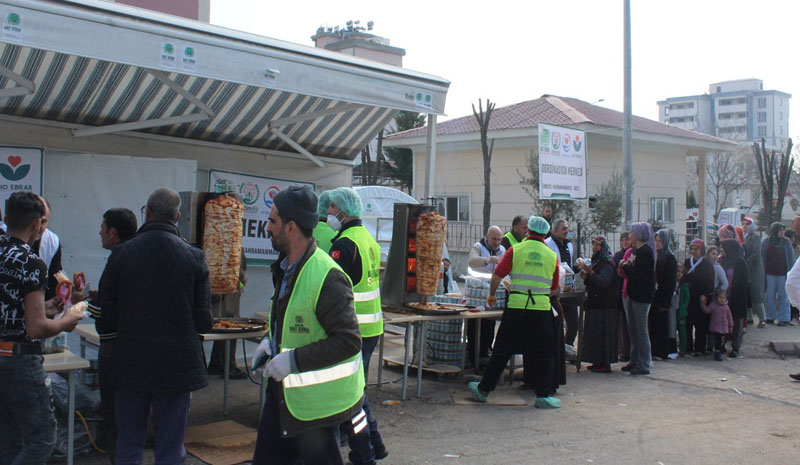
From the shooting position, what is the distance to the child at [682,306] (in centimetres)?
1105

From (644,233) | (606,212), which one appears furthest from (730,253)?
(606,212)

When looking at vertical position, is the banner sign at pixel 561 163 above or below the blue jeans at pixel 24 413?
above

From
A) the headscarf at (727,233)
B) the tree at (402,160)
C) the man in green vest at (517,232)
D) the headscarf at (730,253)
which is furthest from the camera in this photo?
the tree at (402,160)

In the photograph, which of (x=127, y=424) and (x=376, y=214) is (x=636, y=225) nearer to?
(x=376, y=214)

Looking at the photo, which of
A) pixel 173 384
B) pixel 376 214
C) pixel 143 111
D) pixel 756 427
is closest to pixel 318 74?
pixel 143 111

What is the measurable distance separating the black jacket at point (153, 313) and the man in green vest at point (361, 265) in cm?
150

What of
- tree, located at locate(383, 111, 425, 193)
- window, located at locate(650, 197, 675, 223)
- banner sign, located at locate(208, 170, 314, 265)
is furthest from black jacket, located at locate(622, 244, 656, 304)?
tree, located at locate(383, 111, 425, 193)

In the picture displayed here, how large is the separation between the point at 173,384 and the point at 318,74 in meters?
4.07

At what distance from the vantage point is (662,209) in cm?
2431

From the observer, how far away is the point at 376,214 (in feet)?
46.8

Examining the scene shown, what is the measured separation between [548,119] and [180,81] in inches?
Answer: 625

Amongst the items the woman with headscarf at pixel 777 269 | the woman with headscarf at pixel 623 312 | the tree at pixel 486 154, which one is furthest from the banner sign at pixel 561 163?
the tree at pixel 486 154

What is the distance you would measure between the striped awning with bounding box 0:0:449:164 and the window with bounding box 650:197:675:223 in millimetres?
16232

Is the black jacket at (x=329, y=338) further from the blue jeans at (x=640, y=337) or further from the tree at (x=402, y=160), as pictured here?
the tree at (x=402, y=160)
